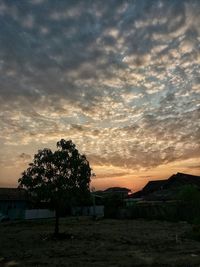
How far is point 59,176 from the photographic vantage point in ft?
94.9

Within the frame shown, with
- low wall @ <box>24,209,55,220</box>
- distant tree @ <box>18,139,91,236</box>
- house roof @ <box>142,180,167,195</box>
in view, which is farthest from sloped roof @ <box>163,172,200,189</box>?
distant tree @ <box>18,139,91,236</box>

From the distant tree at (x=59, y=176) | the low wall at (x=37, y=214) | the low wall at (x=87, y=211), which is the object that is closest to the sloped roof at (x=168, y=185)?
the low wall at (x=87, y=211)

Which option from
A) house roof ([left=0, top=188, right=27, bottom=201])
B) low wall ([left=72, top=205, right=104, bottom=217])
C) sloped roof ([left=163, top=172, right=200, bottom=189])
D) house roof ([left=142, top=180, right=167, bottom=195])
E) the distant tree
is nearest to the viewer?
the distant tree

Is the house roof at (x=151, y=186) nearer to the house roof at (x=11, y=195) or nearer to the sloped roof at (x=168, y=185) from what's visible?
the sloped roof at (x=168, y=185)

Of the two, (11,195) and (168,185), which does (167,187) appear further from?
(11,195)

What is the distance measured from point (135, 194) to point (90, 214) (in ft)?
102

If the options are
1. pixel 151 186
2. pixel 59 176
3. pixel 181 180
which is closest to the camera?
pixel 59 176

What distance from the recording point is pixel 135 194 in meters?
93.5

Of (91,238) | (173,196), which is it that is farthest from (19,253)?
(173,196)

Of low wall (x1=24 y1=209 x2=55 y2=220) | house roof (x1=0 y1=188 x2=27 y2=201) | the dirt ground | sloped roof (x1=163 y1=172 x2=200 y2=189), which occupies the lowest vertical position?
the dirt ground

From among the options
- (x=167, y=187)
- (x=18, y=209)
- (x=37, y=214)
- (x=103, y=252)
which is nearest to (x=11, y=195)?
(x=18, y=209)

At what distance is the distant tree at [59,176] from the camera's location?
28.6 metres

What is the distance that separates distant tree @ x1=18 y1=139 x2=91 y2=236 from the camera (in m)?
28.6

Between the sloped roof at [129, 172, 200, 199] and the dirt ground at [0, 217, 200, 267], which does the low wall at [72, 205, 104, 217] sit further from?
the dirt ground at [0, 217, 200, 267]
